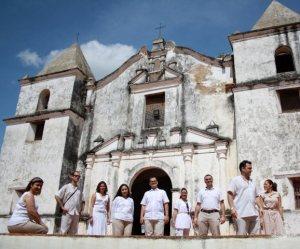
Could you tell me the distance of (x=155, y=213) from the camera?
23.0 ft

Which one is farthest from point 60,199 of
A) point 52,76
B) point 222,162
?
point 52,76

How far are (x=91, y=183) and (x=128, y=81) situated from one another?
4.27m

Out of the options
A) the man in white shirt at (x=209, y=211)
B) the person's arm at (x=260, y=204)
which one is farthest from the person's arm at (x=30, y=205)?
the person's arm at (x=260, y=204)

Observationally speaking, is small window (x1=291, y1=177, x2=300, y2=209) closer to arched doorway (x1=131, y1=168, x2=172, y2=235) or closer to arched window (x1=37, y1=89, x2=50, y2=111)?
arched doorway (x1=131, y1=168, x2=172, y2=235)

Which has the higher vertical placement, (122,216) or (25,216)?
(122,216)

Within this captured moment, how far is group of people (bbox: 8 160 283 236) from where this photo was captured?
5.80 m

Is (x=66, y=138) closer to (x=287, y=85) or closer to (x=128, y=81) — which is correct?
(x=128, y=81)

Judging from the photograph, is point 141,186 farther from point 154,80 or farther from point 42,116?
point 42,116

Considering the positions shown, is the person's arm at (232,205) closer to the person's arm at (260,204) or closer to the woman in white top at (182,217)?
the person's arm at (260,204)

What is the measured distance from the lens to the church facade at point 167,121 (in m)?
10.4

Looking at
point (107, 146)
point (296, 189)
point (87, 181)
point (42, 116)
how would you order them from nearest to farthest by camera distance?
point (296, 189), point (87, 181), point (107, 146), point (42, 116)

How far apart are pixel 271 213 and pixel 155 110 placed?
7388mm

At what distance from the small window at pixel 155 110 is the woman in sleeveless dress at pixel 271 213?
21.7 feet

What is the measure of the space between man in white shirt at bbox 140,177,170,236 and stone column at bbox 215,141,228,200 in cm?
381
